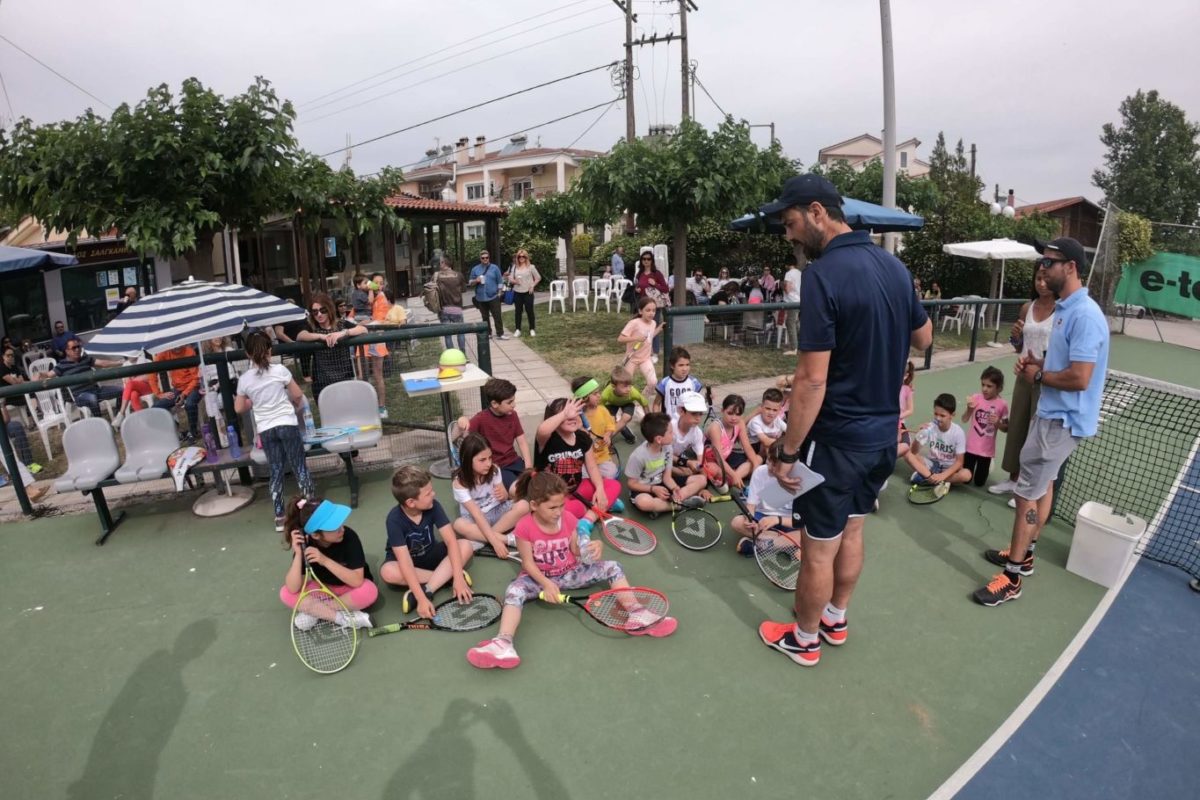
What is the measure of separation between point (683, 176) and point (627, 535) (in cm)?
819

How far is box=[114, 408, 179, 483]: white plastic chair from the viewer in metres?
5.24

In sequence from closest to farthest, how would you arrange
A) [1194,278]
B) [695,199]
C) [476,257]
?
[695,199] → [1194,278] → [476,257]

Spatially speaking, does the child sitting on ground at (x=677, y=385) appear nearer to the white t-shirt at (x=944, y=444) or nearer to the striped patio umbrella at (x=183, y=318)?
the white t-shirt at (x=944, y=444)

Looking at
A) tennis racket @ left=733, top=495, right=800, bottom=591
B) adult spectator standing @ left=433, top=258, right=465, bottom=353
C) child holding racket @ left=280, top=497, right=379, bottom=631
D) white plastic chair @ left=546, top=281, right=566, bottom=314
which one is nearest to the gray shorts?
tennis racket @ left=733, top=495, right=800, bottom=591

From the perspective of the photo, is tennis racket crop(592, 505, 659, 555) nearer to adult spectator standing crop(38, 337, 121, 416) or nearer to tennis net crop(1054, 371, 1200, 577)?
tennis net crop(1054, 371, 1200, 577)

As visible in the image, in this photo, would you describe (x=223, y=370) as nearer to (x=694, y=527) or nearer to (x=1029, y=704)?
(x=694, y=527)

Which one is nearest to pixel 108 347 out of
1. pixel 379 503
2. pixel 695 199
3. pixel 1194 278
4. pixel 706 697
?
pixel 379 503

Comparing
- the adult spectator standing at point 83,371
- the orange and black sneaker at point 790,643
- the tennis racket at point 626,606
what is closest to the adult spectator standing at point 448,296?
the adult spectator standing at point 83,371

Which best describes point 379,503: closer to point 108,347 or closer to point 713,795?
point 108,347

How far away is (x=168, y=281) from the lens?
14969mm

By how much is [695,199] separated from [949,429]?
266 inches

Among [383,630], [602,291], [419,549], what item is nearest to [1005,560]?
[419,549]

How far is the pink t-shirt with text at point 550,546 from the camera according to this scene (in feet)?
13.0

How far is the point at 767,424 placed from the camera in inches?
227
